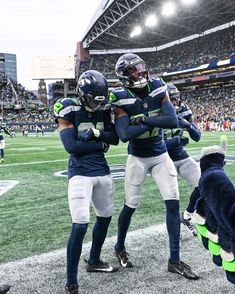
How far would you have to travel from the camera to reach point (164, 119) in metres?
3.25

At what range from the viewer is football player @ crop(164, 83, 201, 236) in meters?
4.46

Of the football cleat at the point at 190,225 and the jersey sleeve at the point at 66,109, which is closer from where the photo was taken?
the jersey sleeve at the point at 66,109

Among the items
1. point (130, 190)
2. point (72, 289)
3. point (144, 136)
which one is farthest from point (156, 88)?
point (72, 289)

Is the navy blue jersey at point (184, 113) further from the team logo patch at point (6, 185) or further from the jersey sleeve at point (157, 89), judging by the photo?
the team logo patch at point (6, 185)

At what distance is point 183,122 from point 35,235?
217 centimetres

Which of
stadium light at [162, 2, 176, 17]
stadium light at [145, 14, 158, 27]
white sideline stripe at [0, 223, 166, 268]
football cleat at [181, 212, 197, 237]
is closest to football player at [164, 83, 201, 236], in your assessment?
football cleat at [181, 212, 197, 237]

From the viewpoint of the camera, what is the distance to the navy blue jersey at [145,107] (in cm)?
333

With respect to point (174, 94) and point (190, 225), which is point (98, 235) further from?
point (174, 94)

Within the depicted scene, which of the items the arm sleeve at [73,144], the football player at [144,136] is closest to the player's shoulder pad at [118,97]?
the football player at [144,136]

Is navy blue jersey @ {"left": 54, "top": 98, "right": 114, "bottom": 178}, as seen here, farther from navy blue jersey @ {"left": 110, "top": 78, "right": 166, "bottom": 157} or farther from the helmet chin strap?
the helmet chin strap

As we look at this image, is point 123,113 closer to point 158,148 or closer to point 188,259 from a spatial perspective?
point 158,148

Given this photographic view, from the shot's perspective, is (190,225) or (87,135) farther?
(190,225)

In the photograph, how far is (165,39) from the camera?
53625mm

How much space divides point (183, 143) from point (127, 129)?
1.70m
